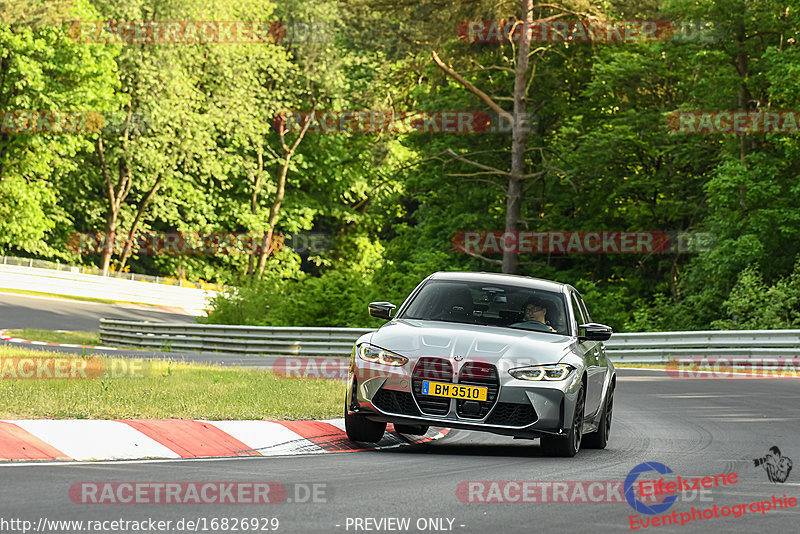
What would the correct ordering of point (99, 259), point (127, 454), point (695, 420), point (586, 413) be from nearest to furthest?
point (127, 454) → point (586, 413) → point (695, 420) → point (99, 259)

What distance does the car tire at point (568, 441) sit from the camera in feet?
34.0

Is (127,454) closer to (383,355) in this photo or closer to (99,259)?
(383,355)

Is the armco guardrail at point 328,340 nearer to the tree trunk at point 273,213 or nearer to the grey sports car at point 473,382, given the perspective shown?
the grey sports car at point 473,382

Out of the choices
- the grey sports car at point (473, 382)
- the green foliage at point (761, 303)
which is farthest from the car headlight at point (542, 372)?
the green foliage at point (761, 303)

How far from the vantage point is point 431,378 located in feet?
32.9

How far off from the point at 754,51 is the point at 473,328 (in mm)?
25357

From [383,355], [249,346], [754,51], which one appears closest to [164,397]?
[383,355]

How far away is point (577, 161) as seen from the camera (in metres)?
38.7

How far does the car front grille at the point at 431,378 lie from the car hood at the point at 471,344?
7 centimetres

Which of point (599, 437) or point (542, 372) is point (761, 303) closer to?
point (599, 437)

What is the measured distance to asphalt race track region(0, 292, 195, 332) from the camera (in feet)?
134

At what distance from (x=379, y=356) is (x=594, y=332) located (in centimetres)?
238

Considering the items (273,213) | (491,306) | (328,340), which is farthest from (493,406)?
(273,213)

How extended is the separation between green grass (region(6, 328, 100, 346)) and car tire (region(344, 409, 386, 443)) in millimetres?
24105
